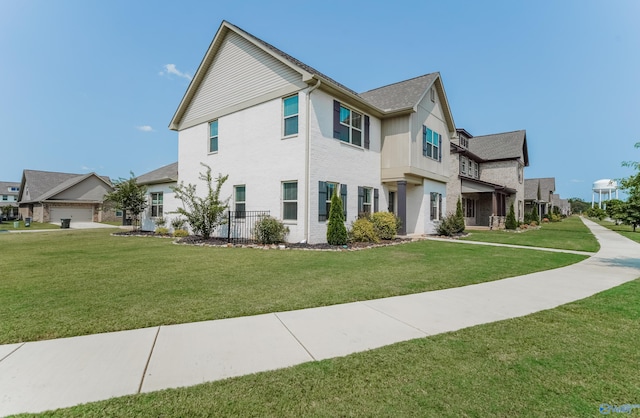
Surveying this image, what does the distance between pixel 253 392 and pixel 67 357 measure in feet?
7.28

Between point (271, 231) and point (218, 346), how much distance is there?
877cm

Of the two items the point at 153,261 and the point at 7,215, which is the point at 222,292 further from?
the point at 7,215

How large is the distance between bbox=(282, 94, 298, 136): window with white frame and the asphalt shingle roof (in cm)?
572

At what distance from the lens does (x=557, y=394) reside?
2.50 meters

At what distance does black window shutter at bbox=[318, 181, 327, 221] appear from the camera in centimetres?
1237

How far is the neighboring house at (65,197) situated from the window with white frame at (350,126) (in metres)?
36.5

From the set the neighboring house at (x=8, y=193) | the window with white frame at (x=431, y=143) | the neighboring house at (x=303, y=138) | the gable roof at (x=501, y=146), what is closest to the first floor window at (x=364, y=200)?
the neighboring house at (x=303, y=138)

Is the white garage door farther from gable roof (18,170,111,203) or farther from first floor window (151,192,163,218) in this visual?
first floor window (151,192,163,218)

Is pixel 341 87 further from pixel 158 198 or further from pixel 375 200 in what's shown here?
pixel 158 198

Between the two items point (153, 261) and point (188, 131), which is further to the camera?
point (188, 131)

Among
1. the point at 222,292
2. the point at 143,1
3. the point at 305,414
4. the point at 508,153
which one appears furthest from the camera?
the point at 508,153

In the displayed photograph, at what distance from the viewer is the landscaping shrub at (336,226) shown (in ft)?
39.2

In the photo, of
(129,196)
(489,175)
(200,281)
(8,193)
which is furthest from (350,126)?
(8,193)

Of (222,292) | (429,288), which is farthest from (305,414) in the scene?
(429,288)
